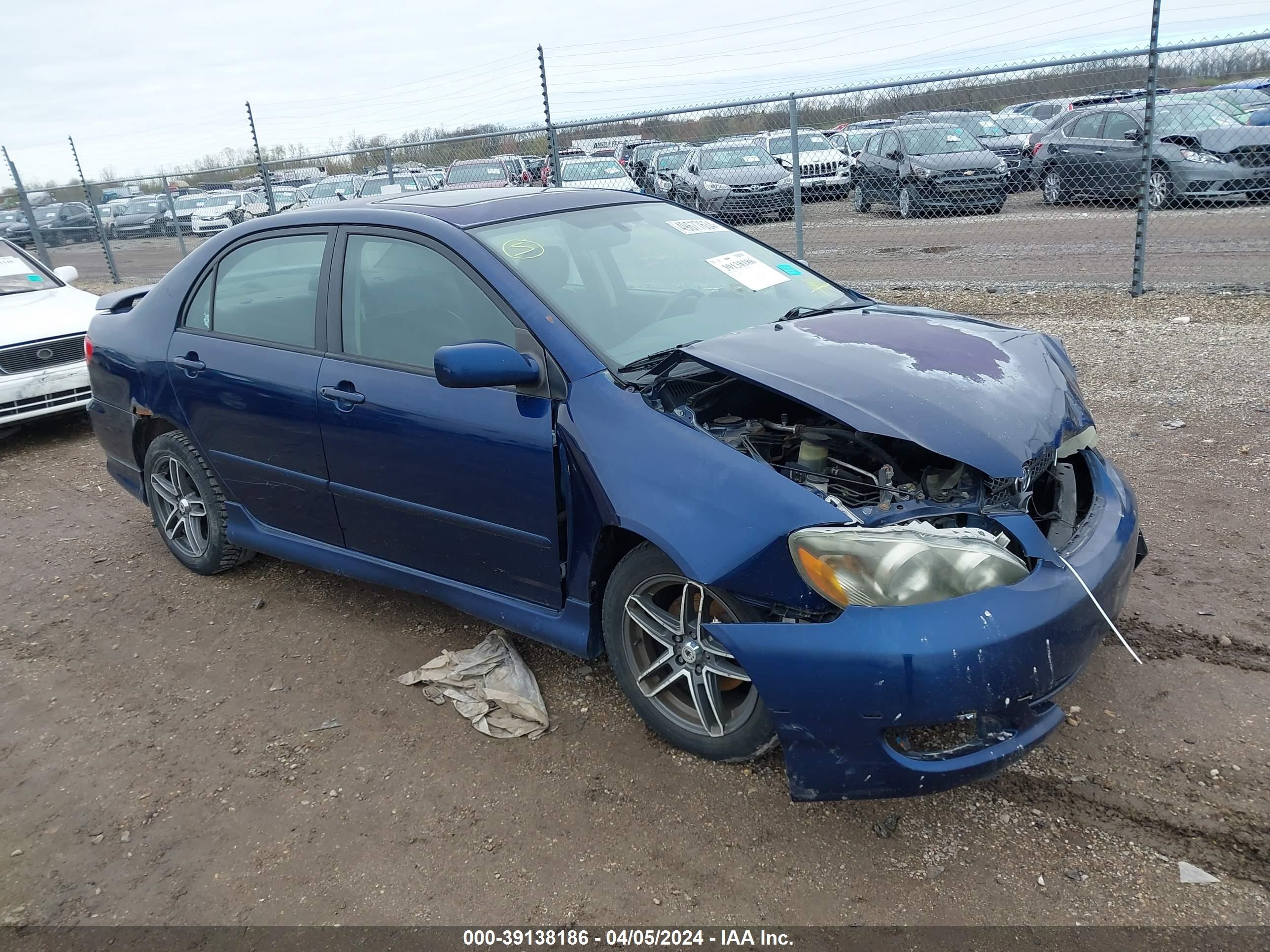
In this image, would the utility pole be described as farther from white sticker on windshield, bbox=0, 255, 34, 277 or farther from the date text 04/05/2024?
white sticker on windshield, bbox=0, 255, 34, 277

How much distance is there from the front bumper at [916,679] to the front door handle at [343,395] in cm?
167

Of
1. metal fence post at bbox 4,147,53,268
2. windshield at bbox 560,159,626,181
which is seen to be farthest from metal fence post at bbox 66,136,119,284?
windshield at bbox 560,159,626,181

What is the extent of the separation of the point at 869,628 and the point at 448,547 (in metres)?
1.63

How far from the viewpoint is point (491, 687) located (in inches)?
130

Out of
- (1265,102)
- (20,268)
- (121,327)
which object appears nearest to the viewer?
(121,327)

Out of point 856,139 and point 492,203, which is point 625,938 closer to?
point 492,203

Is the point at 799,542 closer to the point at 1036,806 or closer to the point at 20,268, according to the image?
the point at 1036,806

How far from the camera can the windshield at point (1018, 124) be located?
12.1 meters

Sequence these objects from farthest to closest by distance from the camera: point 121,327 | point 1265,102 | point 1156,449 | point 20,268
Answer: point 1265,102, point 20,268, point 1156,449, point 121,327

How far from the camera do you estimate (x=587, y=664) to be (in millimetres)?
3494

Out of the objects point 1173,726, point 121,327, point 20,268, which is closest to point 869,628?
point 1173,726

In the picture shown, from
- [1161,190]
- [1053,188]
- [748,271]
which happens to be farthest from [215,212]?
[748,271]

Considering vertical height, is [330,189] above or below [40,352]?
above

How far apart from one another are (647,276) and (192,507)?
2.54 metres
